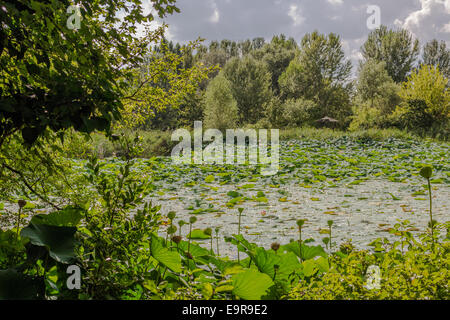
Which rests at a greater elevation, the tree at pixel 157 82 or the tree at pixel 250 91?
the tree at pixel 250 91

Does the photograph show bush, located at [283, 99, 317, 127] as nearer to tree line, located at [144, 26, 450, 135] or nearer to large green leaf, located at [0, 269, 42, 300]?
tree line, located at [144, 26, 450, 135]

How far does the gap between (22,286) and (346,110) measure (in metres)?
20.1

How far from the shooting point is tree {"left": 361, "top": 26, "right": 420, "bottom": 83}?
22.2 metres

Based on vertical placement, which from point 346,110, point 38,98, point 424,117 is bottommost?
point 38,98

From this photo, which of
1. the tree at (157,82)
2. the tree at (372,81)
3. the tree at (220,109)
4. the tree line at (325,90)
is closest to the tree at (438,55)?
the tree line at (325,90)

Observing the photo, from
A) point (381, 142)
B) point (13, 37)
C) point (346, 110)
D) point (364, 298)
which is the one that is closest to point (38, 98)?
point (13, 37)

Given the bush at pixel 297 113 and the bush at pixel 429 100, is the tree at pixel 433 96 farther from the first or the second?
the bush at pixel 297 113

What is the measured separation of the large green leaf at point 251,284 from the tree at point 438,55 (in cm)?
2811

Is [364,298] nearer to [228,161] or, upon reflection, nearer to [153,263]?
[153,263]

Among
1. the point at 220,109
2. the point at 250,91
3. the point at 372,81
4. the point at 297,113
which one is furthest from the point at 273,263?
the point at 372,81

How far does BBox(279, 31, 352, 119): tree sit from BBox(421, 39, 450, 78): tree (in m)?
9.23

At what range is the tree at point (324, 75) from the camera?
19.1 m

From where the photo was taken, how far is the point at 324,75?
1966 cm
